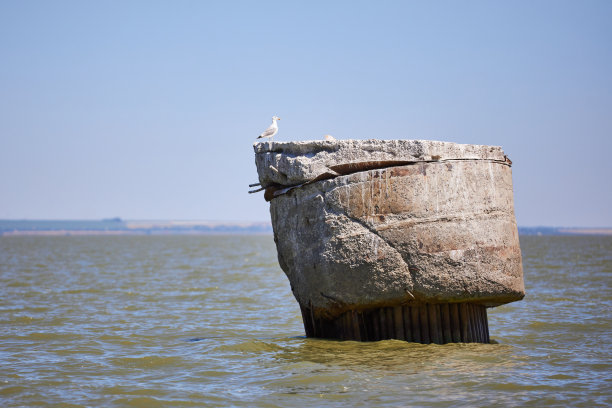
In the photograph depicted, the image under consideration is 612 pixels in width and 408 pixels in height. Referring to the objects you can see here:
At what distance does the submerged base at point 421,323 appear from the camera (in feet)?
30.2

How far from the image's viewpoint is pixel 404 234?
8.74 meters

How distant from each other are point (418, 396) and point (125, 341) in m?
5.61

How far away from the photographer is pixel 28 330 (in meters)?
12.3

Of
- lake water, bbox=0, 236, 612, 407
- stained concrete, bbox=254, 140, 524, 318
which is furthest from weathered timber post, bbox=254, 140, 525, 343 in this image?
lake water, bbox=0, 236, 612, 407

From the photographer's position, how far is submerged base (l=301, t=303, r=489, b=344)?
9203 mm

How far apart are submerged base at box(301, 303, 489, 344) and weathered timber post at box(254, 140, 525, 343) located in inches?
0.5

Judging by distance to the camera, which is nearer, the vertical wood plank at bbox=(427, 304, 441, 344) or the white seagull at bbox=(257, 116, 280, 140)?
the vertical wood plank at bbox=(427, 304, 441, 344)

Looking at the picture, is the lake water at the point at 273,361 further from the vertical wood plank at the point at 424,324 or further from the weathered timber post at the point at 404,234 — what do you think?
the weathered timber post at the point at 404,234

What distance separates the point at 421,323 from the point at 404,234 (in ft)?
4.06

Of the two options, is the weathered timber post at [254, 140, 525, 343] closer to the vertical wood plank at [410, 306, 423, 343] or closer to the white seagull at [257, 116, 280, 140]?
the vertical wood plank at [410, 306, 423, 343]

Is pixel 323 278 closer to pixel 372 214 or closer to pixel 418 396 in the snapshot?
pixel 372 214

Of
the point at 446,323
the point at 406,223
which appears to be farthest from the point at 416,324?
the point at 406,223

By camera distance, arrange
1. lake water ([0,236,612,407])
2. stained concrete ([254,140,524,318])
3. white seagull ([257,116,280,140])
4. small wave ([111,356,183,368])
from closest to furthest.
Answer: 1. lake water ([0,236,612,407])
2. stained concrete ([254,140,524,318])
3. small wave ([111,356,183,368])
4. white seagull ([257,116,280,140])

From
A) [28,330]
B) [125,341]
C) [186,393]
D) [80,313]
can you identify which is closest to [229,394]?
[186,393]
